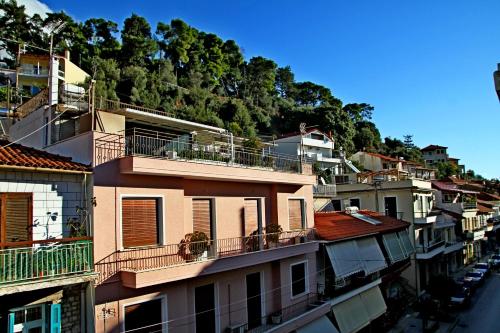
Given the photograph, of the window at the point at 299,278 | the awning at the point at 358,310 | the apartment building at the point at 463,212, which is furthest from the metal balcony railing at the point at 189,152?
the apartment building at the point at 463,212

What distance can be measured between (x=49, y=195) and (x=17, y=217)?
919 millimetres

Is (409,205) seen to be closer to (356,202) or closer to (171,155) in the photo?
(356,202)

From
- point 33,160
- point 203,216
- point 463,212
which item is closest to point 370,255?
point 203,216

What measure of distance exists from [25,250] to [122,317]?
3408 mm

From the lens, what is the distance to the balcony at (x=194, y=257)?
1118cm

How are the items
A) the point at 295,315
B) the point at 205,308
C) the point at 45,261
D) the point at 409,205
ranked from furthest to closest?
the point at 409,205 < the point at 295,315 < the point at 205,308 < the point at 45,261

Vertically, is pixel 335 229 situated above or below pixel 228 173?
below

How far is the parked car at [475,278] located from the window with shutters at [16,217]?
38.7 meters

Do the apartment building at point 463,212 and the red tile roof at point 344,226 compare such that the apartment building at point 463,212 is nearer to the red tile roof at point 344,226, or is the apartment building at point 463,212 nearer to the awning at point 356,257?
the red tile roof at point 344,226

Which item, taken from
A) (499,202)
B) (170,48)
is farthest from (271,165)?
(499,202)

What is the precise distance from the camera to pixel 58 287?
10039 mm

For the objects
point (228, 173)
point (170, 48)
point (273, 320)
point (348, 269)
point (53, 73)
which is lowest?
point (273, 320)

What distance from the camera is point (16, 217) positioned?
9945mm

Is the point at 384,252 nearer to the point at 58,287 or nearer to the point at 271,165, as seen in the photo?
the point at 271,165
